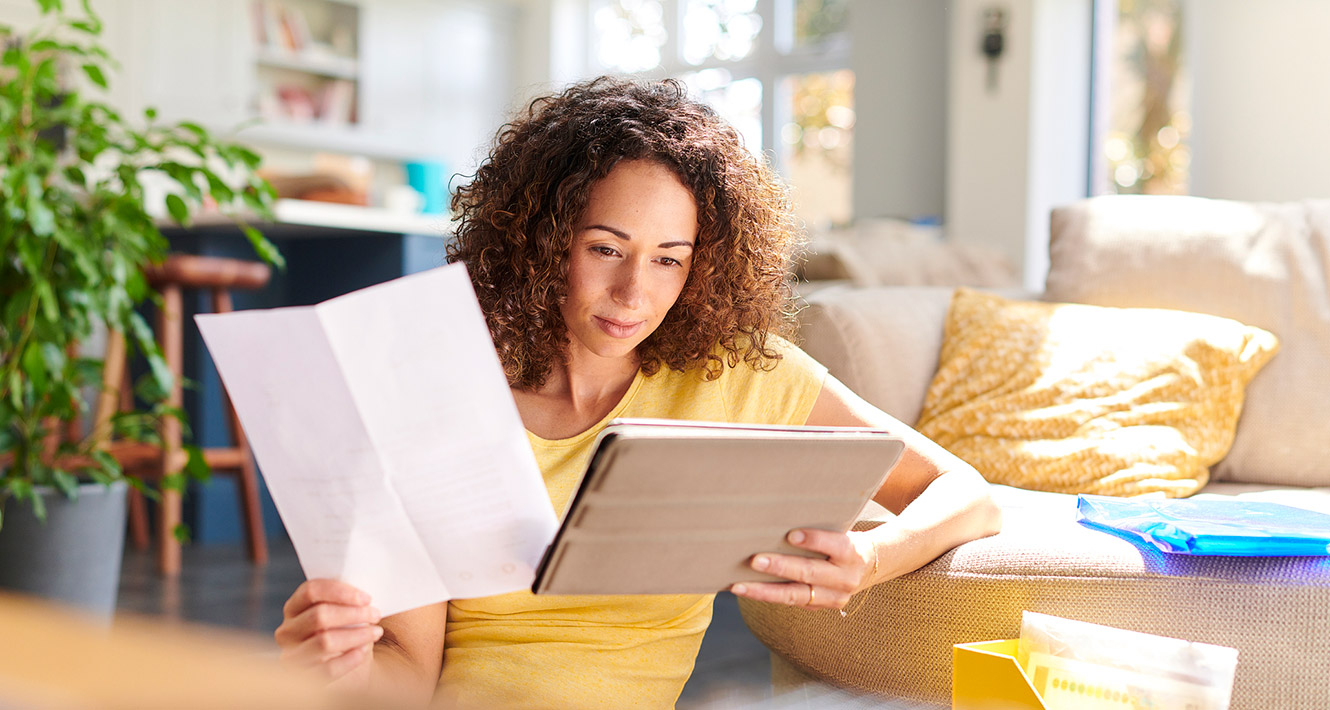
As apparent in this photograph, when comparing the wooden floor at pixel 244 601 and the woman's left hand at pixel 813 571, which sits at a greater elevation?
the woman's left hand at pixel 813 571

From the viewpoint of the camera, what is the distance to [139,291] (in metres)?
2.23

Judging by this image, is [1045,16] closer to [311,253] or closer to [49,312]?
[311,253]

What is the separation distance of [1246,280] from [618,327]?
1205mm

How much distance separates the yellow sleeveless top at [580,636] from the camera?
990mm

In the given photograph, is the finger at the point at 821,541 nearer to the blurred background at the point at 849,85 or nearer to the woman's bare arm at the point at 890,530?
the woman's bare arm at the point at 890,530

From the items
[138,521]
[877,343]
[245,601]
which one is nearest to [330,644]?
[877,343]

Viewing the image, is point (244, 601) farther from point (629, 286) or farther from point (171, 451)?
point (629, 286)

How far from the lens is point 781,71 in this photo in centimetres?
555

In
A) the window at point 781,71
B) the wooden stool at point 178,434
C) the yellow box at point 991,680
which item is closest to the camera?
the yellow box at point 991,680

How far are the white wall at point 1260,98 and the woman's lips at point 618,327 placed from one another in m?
3.09

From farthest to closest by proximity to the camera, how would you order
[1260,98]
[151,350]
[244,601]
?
[1260,98], [244,601], [151,350]

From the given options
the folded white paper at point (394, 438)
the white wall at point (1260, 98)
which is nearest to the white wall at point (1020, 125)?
the white wall at point (1260, 98)

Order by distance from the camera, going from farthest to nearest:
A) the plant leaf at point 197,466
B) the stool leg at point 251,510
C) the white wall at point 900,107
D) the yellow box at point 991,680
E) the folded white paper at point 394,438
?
the white wall at point 900,107, the stool leg at point 251,510, the plant leaf at point 197,466, the yellow box at point 991,680, the folded white paper at point 394,438

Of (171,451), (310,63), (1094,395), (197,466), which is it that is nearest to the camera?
(1094,395)
